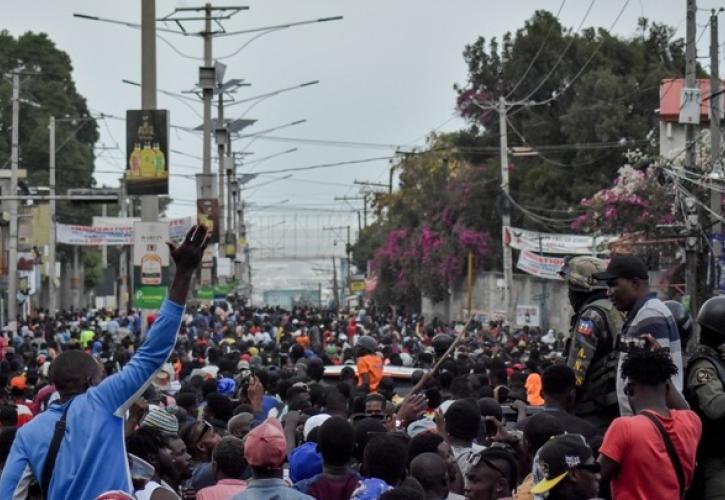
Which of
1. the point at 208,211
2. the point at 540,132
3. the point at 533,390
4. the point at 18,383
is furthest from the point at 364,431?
the point at 540,132

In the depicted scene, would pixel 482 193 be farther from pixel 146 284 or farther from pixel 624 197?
pixel 146 284

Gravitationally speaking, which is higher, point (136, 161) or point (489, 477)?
point (136, 161)

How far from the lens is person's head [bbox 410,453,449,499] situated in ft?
25.0

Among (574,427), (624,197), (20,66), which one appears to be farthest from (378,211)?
(574,427)

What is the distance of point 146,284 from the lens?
25.2 metres

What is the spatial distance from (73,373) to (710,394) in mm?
3201

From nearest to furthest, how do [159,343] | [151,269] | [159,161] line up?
[159,343] → [151,269] → [159,161]

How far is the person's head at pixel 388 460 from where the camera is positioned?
7848 millimetres

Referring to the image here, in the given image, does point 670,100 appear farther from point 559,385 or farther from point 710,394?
point 710,394

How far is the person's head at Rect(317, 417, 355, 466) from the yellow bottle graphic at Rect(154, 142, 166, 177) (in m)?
17.2

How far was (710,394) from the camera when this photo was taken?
7.85 metres

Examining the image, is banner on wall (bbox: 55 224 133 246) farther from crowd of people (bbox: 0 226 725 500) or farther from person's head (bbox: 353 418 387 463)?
person's head (bbox: 353 418 387 463)

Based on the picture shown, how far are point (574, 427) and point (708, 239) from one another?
20693mm

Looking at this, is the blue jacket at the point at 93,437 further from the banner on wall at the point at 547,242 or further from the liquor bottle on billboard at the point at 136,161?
the banner on wall at the point at 547,242
